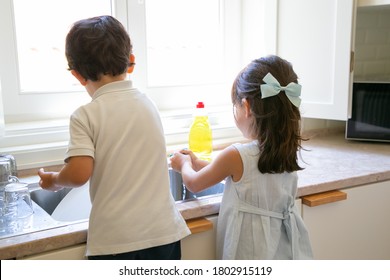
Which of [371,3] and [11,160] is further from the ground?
[371,3]

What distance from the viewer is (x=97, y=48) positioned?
1.00m

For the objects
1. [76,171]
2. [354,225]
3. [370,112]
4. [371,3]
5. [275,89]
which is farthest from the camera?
[370,112]

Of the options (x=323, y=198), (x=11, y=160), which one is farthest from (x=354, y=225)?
(x=11, y=160)


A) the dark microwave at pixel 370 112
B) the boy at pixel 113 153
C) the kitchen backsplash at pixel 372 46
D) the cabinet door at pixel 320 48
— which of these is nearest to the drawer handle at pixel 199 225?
the boy at pixel 113 153

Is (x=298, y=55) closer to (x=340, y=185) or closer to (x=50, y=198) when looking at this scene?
(x=340, y=185)

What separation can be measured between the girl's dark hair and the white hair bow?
0.6 inches

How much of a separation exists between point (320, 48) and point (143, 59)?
0.69 m

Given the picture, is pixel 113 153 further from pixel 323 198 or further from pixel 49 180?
pixel 323 198

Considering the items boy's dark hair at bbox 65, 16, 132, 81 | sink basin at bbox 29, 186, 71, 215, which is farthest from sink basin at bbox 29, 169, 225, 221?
boy's dark hair at bbox 65, 16, 132, 81

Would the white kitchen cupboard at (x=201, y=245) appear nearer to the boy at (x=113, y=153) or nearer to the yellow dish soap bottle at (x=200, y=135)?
the boy at (x=113, y=153)

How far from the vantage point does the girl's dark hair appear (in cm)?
113

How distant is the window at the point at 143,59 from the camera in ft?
5.16

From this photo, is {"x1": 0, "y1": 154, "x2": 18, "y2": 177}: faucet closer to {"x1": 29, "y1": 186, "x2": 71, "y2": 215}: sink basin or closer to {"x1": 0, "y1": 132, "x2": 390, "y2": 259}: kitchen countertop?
{"x1": 29, "y1": 186, "x2": 71, "y2": 215}: sink basin

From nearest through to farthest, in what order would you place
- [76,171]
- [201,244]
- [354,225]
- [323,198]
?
[76,171], [201,244], [323,198], [354,225]
